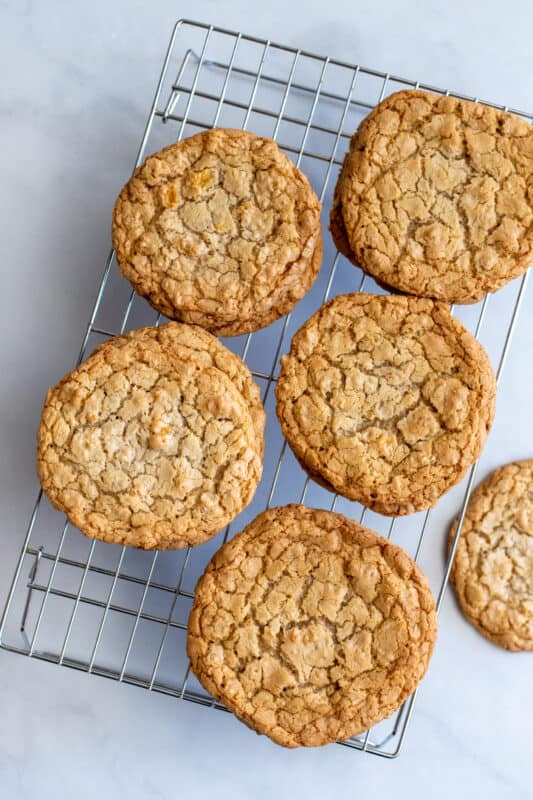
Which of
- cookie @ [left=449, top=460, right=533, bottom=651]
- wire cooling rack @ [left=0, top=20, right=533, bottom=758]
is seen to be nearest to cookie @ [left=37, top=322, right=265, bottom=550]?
wire cooling rack @ [left=0, top=20, right=533, bottom=758]

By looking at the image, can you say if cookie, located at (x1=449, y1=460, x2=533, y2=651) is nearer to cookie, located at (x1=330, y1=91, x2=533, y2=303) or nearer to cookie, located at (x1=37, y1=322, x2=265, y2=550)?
cookie, located at (x1=330, y1=91, x2=533, y2=303)

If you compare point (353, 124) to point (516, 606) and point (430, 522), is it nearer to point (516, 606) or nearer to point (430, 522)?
point (430, 522)

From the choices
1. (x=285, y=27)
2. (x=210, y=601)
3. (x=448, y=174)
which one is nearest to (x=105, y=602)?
(x=210, y=601)

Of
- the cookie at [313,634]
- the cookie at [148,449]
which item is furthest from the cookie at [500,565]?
the cookie at [148,449]

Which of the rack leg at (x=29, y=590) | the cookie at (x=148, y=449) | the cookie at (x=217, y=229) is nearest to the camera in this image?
the cookie at (x=148, y=449)

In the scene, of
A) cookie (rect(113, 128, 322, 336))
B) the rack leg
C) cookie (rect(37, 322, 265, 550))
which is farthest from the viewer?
the rack leg

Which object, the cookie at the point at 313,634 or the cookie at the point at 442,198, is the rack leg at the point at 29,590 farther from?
the cookie at the point at 442,198
